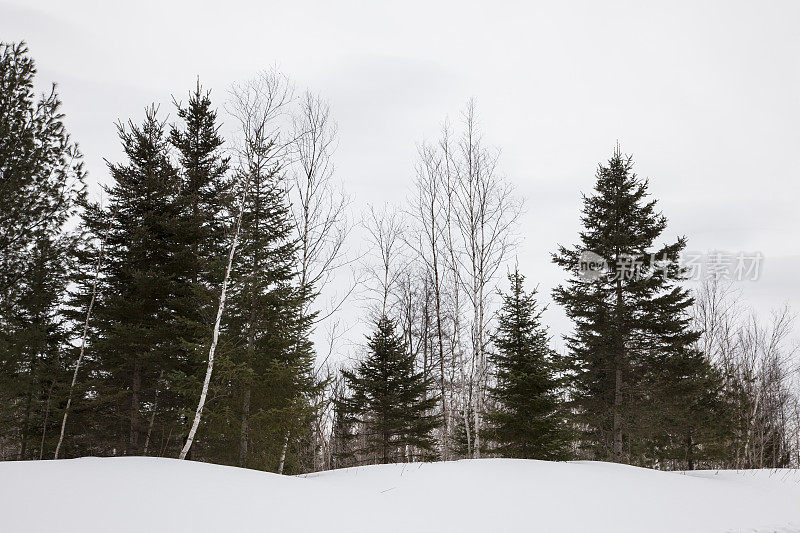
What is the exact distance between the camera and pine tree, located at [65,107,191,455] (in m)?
11.6

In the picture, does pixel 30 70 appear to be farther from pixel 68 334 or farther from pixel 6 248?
pixel 68 334

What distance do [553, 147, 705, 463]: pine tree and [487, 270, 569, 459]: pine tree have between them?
12.7ft

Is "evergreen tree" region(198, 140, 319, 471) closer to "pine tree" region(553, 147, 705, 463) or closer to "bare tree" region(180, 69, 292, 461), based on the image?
"bare tree" region(180, 69, 292, 461)

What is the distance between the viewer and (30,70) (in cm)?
1042

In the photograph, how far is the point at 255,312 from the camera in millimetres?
10297

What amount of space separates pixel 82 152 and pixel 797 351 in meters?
41.5

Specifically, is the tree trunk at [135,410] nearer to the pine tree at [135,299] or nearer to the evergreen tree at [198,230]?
the pine tree at [135,299]

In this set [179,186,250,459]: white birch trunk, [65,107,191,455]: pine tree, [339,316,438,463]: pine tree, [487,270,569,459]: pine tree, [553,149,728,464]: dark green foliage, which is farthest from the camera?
[339,316,438,463]: pine tree

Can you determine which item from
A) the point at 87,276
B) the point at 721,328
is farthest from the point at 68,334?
the point at 721,328

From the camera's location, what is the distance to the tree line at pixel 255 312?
10.2 metres

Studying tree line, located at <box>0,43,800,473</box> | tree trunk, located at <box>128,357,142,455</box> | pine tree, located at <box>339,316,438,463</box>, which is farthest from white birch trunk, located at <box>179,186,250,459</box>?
pine tree, located at <box>339,316,438,463</box>

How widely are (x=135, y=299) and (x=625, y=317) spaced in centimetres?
1670

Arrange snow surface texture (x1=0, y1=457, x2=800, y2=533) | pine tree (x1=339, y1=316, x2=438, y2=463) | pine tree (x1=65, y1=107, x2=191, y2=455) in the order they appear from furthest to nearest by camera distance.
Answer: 1. pine tree (x1=339, y1=316, x2=438, y2=463)
2. pine tree (x1=65, y1=107, x2=191, y2=455)
3. snow surface texture (x1=0, y1=457, x2=800, y2=533)

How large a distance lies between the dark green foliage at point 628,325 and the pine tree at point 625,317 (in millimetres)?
34
